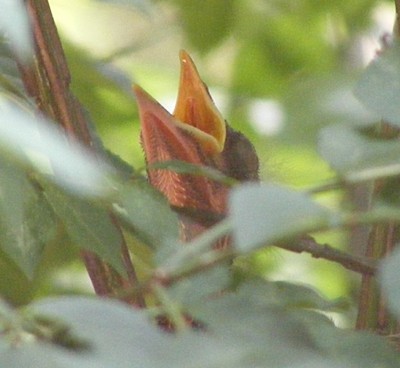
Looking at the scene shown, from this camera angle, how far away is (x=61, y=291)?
51.3 inches

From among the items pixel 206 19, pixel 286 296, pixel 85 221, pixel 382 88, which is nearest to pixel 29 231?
pixel 85 221

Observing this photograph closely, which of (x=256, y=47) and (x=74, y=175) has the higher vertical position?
(x=256, y=47)

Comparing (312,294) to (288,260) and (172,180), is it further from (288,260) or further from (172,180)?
(288,260)

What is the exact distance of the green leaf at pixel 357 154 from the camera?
0.53 m

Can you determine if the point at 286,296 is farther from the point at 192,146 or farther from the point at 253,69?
the point at 253,69

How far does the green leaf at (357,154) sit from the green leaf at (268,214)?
0.24 ft

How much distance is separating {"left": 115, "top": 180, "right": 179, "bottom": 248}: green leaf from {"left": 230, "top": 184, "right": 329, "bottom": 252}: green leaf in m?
0.21

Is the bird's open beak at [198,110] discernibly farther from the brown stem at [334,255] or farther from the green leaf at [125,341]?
the green leaf at [125,341]

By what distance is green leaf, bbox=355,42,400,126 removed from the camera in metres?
0.59

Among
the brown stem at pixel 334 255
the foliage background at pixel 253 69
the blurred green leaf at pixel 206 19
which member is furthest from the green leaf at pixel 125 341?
the blurred green leaf at pixel 206 19

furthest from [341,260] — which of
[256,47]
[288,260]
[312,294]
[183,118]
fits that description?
[288,260]

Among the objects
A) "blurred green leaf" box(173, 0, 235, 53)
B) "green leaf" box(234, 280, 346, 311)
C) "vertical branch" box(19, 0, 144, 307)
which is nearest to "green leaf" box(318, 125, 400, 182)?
"green leaf" box(234, 280, 346, 311)

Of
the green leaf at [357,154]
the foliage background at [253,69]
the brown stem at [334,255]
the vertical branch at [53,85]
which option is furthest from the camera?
the foliage background at [253,69]

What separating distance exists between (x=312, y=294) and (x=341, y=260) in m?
0.12
